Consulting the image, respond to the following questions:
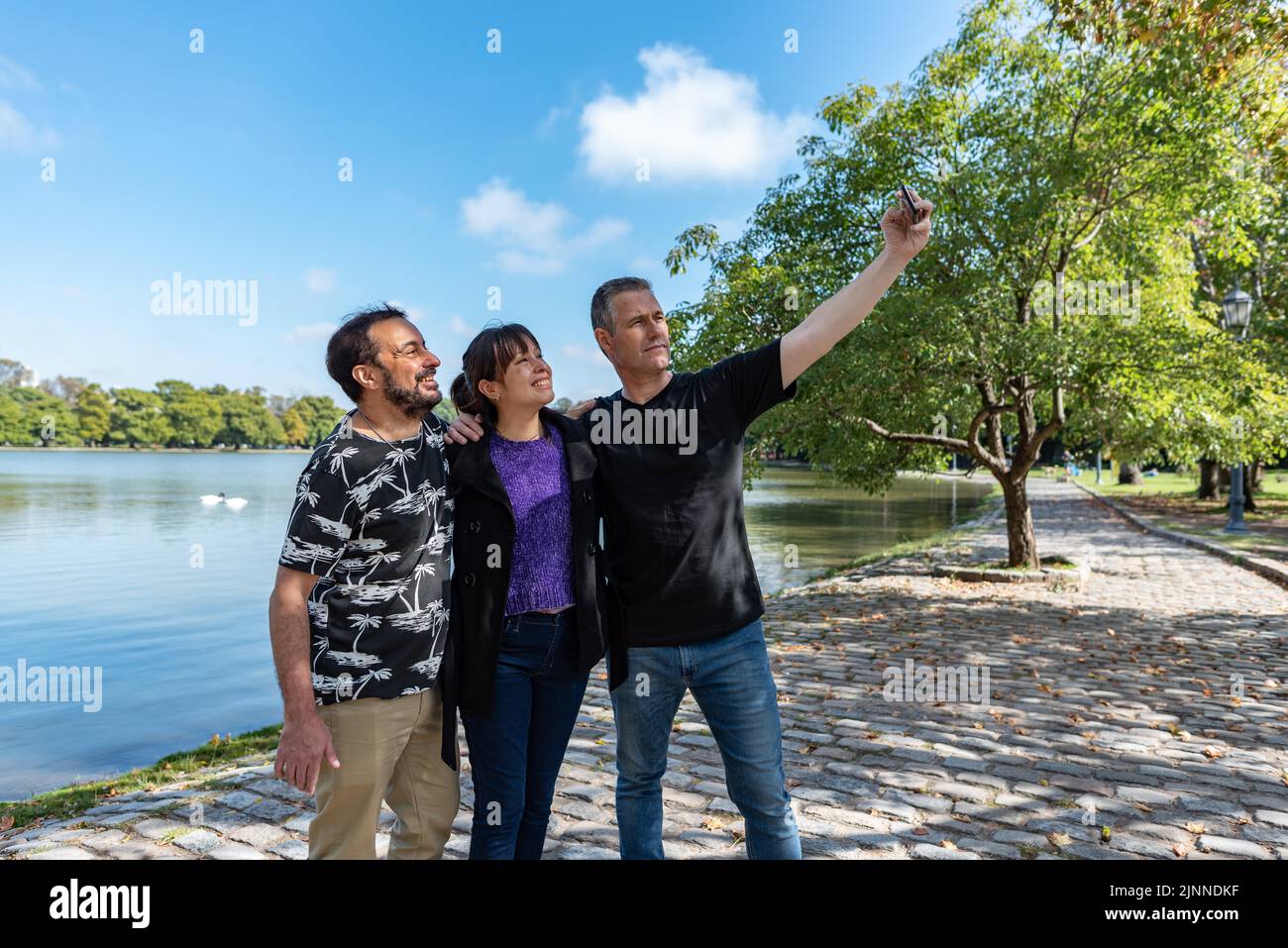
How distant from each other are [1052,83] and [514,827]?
41.5 ft

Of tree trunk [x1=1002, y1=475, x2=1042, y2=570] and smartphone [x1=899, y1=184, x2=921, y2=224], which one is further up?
smartphone [x1=899, y1=184, x2=921, y2=224]

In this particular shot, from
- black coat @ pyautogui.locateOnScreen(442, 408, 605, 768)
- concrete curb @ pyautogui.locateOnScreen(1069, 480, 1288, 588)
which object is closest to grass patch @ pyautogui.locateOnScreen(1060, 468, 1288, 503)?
concrete curb @ pyautogui.locateOnScreen(1069, 480, 1288, 588)

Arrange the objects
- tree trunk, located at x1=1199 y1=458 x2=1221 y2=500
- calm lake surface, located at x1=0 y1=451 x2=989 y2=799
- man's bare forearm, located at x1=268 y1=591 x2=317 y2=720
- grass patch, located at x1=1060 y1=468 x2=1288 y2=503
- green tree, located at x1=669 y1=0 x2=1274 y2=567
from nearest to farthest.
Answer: man's bare forearm, located at x1=268 y1=591 x2=317 y2=720 → calm lake surface, located at x1=0 y1=451 x2=989 y2=799 → green tree, located at x1=669 y1=0 x2=1274 y2=567 → tree trunk, located at x1=1199 y1=458 x2=1221 y2=500 → grass patch, located at x1=1060 y1=468 x2=1288 y2=503

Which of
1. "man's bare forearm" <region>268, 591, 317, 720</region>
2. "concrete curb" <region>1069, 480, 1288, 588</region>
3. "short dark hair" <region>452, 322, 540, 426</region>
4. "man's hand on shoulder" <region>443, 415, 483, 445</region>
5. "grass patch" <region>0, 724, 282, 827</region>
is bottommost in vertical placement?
"grass patch" <region>0, 724, 282, 827</region>

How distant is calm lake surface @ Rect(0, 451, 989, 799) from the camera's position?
29.8 feet

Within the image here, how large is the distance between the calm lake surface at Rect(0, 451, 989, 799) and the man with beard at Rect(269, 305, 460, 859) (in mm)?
6207

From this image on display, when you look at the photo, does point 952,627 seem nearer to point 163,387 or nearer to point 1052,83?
point 1052,83

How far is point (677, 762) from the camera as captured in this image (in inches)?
214

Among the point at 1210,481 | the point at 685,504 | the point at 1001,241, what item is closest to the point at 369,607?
the point at 685,504

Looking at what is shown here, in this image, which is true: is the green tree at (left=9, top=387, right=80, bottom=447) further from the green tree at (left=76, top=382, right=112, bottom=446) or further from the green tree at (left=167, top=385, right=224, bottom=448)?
the green tree at (left=167, top=385, right=224, bottom=448)

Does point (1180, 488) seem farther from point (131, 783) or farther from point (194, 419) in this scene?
point (194, 419)

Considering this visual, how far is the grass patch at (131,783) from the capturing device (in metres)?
4.91

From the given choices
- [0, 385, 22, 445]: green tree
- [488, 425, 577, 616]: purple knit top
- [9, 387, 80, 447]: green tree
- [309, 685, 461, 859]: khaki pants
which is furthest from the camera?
[9, 387, 80, 447]: green tree
